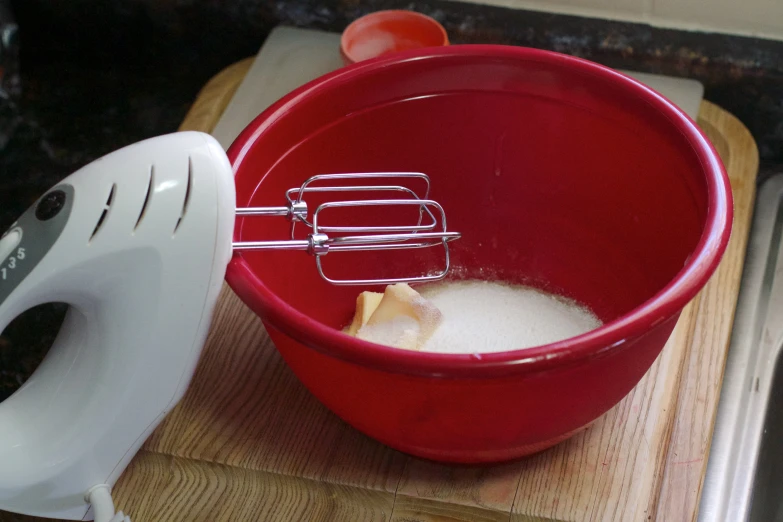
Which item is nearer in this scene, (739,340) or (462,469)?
(462,469)

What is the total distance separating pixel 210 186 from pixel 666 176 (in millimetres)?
315

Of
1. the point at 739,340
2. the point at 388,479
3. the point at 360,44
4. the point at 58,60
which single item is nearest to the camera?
the point at 388,479

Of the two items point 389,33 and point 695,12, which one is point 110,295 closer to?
point 389,33

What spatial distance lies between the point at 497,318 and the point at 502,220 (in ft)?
0.33

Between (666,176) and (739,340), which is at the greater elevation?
(666,176)

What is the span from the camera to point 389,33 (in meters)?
0.85

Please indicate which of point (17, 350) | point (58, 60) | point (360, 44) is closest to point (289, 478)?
point (17, 350)

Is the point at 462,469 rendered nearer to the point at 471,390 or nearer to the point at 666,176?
the point at 471,390

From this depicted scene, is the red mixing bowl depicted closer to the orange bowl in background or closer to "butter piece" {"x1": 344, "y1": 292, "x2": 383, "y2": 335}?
"butter piece" {"x1": 344, "y1": 292, "x2": 383, "y2": 335}

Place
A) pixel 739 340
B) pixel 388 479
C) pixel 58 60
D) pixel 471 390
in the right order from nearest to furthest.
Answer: pixel 471 390 → pixel 388 479 → pixel 739 340 → pixel 58 60

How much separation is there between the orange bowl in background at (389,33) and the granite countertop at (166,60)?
0.15ft

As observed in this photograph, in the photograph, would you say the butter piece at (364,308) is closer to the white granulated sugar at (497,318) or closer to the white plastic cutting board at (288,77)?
the white granulated sugar at (497,318)

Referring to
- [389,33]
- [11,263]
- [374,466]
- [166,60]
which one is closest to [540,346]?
[374,466]

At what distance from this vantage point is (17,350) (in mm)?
691
